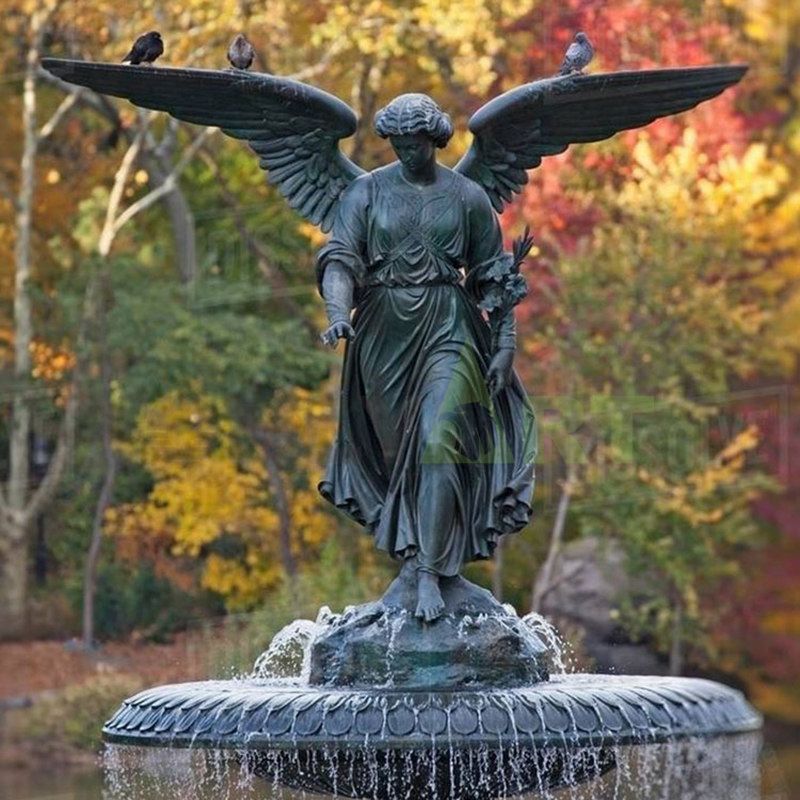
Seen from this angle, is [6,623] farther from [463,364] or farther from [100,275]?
[463,364]

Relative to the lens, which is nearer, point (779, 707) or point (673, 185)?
point (673, 185)

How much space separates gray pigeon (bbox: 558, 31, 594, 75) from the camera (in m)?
13.8

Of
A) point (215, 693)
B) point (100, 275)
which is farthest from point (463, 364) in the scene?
point (100, 275)

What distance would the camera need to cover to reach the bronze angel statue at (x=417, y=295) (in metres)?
13.5

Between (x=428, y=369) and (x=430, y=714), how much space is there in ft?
6.20

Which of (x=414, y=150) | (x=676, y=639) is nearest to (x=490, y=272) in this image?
(x=414, y=150)

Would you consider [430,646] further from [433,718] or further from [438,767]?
[433,718]

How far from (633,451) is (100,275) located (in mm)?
6762

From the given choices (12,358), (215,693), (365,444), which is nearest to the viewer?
(215,693)

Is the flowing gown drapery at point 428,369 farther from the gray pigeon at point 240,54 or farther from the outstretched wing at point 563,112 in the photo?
the gray pigeon at point 240,54

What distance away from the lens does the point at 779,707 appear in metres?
37.0

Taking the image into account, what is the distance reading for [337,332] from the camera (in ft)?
42.4

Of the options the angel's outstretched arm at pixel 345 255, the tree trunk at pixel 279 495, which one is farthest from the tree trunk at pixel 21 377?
the angel's outstretched arm at pixel 345 255

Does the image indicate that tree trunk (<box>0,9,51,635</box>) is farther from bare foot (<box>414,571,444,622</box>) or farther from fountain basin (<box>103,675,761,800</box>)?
fountain basin (<box>103,675,761,800</box>)
